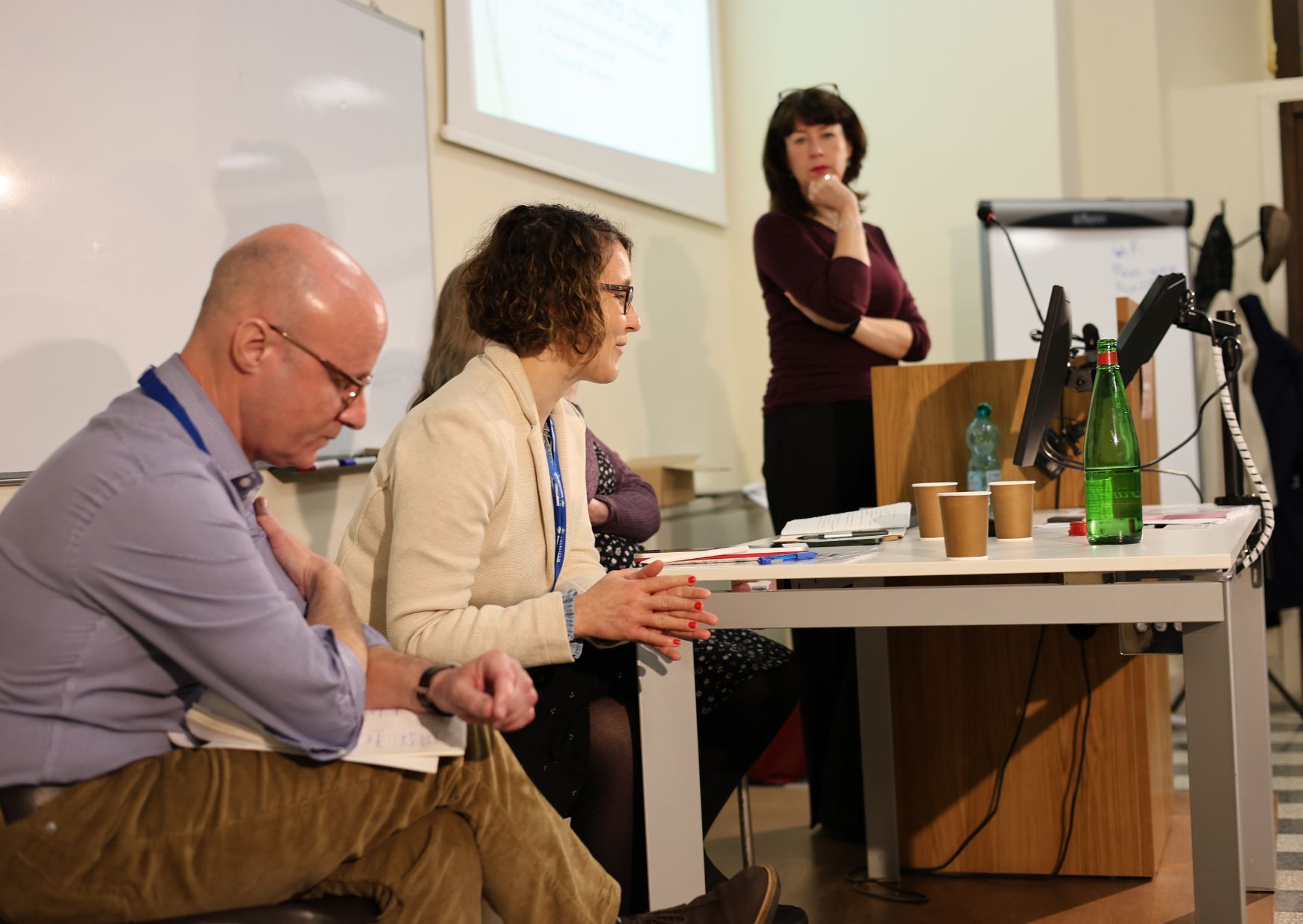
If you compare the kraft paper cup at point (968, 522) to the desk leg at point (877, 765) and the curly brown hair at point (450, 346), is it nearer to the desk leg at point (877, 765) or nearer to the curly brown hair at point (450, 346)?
the desk leg at point (877, 765)

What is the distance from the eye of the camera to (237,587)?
1.18 m

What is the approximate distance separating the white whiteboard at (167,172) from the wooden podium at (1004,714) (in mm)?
1199

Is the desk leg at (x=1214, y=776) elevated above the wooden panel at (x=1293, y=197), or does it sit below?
below

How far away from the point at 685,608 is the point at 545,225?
64 cm

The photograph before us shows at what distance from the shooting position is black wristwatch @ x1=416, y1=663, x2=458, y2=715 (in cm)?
131

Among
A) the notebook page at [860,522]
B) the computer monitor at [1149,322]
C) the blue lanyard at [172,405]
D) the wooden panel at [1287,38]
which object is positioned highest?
the wooden panel at [1287,38]

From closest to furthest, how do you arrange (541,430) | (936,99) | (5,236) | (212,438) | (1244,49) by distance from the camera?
(212,438) → (541,430) → (5,236) → (936,99) → (1244,49)

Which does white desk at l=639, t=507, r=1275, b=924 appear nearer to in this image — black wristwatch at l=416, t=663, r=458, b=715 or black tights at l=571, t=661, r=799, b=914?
black tights at l=571, t=661, r=799, b=914

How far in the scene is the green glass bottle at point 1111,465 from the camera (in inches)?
69.9

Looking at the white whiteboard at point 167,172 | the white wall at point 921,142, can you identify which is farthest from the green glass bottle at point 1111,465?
the white wall at point 921,142

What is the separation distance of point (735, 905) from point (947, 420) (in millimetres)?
1281

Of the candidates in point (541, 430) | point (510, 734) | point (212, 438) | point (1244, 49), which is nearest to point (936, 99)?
point (1244, 49)

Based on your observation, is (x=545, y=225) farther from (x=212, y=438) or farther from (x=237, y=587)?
(x=237, y=587)

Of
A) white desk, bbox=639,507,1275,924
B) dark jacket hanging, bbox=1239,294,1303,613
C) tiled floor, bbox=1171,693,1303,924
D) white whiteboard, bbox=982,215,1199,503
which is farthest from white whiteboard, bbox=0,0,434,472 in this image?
dark jacket hanging, bbox=1239,294,1303,613
